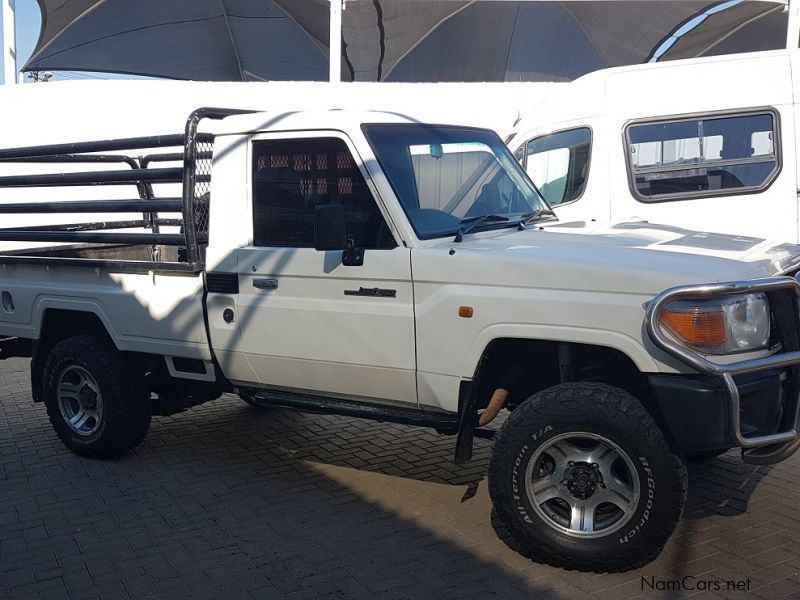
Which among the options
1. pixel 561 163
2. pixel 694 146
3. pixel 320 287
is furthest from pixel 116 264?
pixel 694 146

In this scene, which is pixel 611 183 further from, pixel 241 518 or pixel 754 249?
pixel 241 518

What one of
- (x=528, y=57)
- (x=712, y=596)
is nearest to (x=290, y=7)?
(x=528, y=57)

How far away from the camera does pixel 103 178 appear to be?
5.66 metres

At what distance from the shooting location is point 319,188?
4.79 meters

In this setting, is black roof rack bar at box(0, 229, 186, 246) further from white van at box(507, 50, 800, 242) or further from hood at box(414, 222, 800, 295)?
white van at box(507, 50, 800, 242)

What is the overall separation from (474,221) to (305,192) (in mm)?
952

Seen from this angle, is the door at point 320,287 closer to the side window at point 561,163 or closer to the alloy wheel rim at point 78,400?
the alloy wheel rim at point 78,400

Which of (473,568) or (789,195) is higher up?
(789,195)

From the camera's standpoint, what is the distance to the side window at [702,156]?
7809 millimetres

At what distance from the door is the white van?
3.97 m

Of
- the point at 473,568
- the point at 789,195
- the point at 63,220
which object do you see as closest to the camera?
the point at 473,568

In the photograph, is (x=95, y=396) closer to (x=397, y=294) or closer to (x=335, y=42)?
(x=397, y=294)

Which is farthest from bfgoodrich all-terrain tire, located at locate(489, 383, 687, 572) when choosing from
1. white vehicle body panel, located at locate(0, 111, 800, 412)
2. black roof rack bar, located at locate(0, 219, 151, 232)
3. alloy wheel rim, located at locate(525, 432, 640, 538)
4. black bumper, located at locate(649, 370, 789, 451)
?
black roof rack bar, located at locate(0, 219, 151, 232)

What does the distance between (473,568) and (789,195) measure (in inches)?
206
